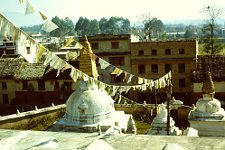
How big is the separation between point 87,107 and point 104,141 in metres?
14.9

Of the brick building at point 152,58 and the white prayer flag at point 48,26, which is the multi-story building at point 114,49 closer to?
the brick building at point 152,58

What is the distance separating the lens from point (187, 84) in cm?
4081

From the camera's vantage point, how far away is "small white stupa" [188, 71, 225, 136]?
17594 millimetres

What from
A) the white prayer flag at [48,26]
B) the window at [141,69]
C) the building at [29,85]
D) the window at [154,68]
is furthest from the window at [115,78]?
the white prayer flag at [48,26]

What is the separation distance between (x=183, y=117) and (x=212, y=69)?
6.56m

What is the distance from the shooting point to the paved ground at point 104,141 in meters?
8.51

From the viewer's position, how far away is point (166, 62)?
1613 inches

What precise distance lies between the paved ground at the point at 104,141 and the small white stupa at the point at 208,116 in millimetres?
8607

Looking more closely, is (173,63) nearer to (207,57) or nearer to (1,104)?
(207,57)

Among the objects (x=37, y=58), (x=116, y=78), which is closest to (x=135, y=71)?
(x=116, y=78)

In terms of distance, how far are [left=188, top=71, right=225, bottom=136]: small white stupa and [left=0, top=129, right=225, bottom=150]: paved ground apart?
28.2 ft

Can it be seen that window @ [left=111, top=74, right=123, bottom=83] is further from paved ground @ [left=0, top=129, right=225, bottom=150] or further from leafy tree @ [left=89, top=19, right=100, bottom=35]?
leafy tree @ [left=89, top=19, right=100, bottom=35]

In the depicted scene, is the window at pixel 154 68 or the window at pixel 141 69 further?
the window at pixel 141 69

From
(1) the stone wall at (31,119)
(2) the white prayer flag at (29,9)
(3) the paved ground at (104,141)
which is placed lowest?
(1) the stone wall at (31,119)
